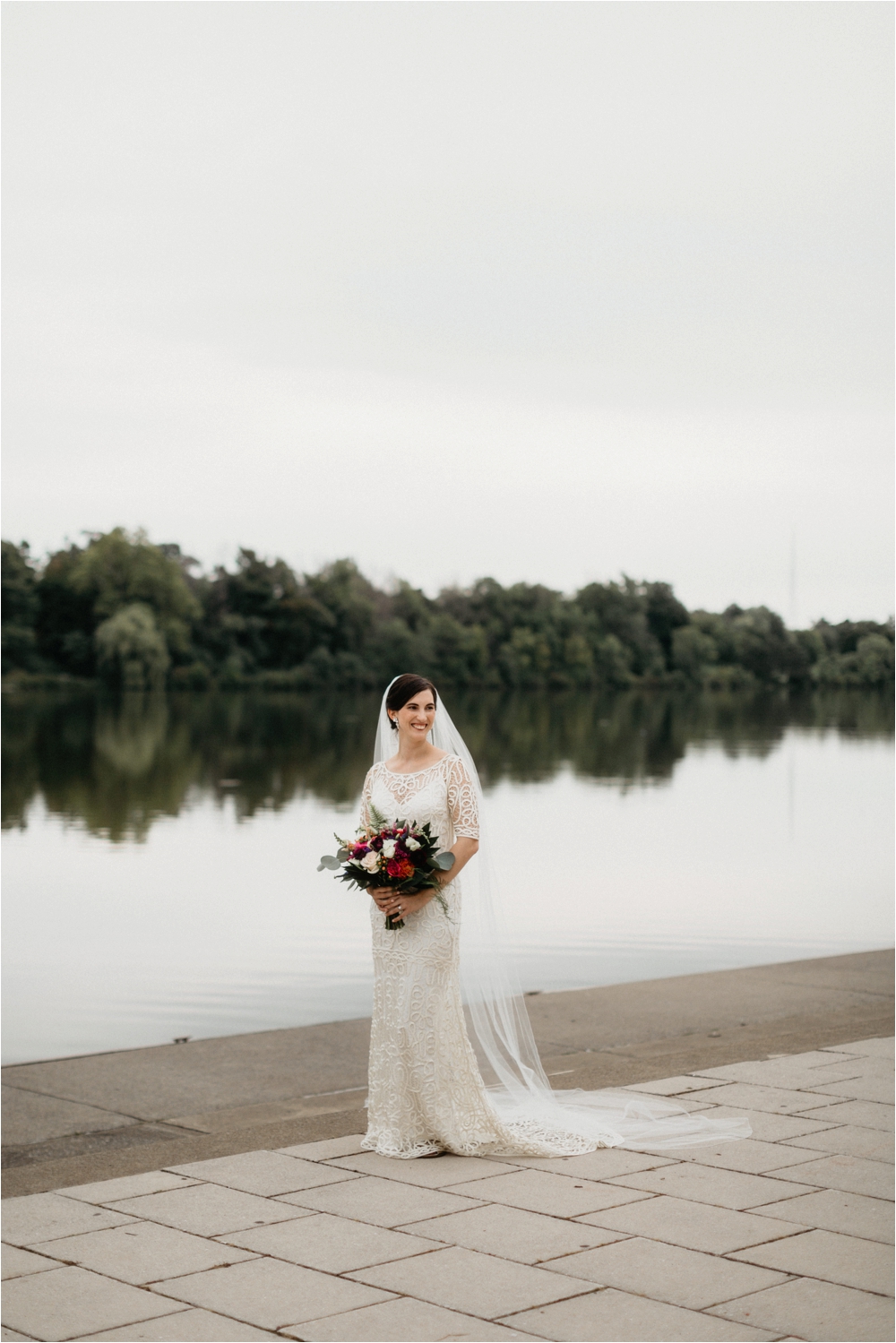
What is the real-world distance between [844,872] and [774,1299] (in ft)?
48.9

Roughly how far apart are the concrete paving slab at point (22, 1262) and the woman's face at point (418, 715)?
2520 millimetres

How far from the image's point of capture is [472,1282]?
14.4ft

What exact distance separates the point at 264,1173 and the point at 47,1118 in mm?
1943

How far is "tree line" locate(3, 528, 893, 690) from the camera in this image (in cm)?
8931

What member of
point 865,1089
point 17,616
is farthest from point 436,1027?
point 17,616

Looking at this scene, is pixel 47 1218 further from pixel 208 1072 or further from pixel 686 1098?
pixel 686 1098

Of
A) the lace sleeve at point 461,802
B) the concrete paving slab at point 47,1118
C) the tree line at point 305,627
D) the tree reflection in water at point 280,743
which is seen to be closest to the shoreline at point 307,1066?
the concrete paving slab at point 47,1118

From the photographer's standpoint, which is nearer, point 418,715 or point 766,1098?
point 418,715

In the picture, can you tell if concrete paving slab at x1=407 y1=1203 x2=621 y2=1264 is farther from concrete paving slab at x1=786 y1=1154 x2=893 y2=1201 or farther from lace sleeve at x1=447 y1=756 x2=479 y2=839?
lace sleeve at x1=447 y1=756 x2=479 y2=839

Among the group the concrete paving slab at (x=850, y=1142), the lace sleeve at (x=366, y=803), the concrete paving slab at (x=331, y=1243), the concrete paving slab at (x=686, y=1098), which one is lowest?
the concrete paving slab at (x=686, y=1098)

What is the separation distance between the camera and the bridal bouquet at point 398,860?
5914 millimetres

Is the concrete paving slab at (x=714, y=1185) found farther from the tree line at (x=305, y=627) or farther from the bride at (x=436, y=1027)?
the tree line at (x=305, y=627)

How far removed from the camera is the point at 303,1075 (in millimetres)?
7926

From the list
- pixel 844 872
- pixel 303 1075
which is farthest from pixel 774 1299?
pixel 844 872
